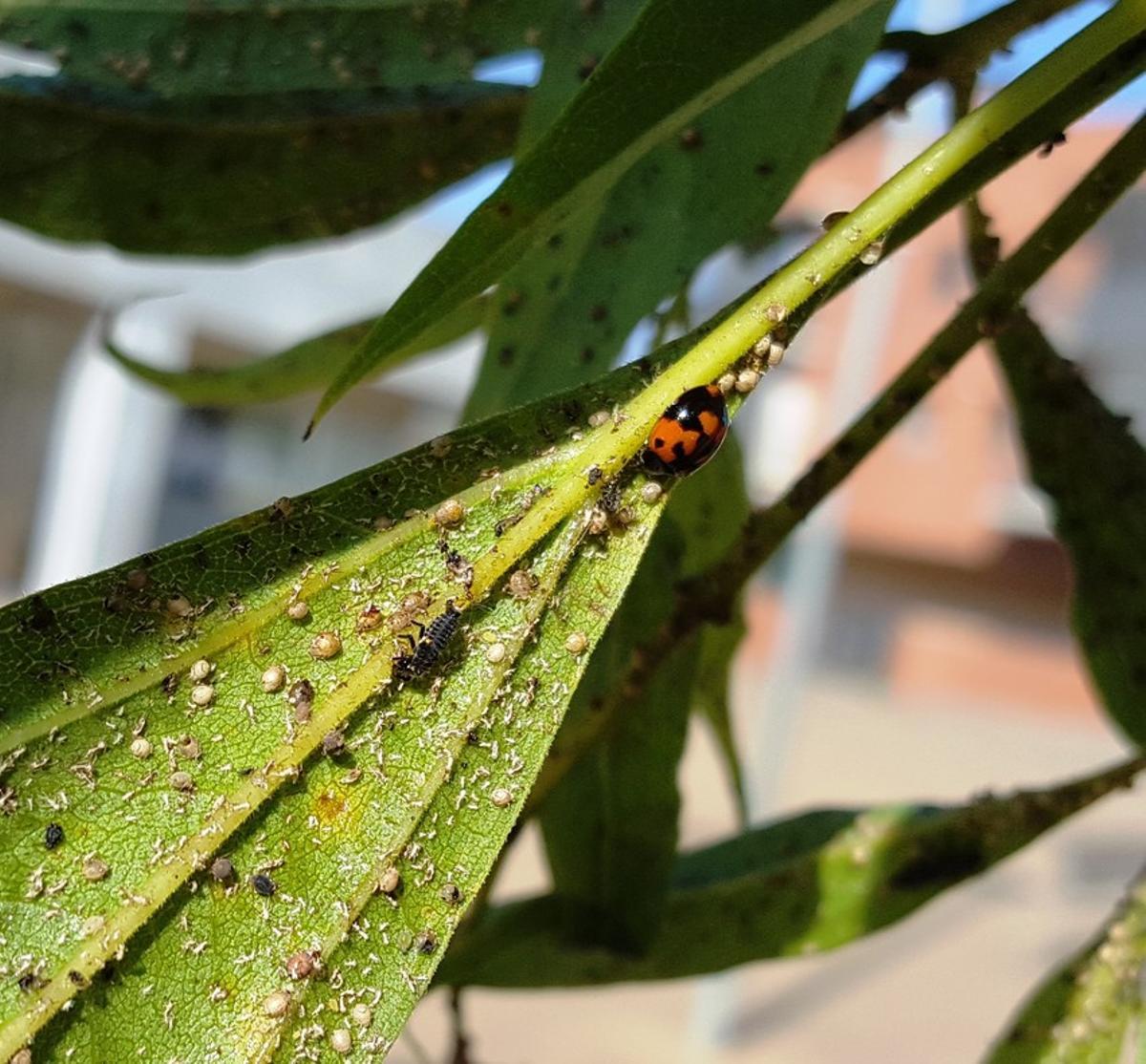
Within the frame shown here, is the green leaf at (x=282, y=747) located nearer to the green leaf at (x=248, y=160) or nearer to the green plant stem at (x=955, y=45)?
the green plant stem at (x=955, y=45)

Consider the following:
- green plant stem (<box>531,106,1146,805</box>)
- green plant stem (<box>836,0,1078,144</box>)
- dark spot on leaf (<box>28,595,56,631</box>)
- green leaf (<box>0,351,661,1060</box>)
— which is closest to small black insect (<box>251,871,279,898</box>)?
green leaf (<box>0,351,661,1060</box>)

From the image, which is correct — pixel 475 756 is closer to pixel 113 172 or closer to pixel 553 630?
pixel 553 630

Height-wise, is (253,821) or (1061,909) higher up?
(253,821)

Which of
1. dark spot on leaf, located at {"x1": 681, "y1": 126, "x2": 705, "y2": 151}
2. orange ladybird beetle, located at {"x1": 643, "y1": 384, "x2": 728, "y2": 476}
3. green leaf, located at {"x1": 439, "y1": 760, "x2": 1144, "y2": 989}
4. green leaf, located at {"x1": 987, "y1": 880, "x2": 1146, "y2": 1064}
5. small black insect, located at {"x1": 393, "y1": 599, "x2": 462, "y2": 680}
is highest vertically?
dark spot on leaf, located at {"x1": 681, "y1": 126, "x2": 705, "y2": 151}

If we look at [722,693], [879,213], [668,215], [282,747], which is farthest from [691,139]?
[722,693]

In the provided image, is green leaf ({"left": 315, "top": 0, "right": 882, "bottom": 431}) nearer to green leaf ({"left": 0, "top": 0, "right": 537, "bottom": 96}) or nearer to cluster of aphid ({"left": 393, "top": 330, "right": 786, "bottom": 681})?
cluster of aphid ({"left": 393, "top": 330, "right": 786, "bottom": 681})

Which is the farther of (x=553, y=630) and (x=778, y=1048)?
(x=778, y=1048)

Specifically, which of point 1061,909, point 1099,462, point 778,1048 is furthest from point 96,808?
point 1061,909
